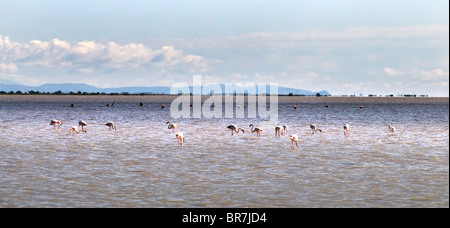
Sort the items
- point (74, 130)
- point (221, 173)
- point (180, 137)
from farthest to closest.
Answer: point (74, 130), point (180, 137), point (221, 173)

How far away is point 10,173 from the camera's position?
54.9ft

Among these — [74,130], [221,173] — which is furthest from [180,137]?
[221,173]

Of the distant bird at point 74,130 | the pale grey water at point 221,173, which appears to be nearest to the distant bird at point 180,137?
the pale grey water at point 221,173

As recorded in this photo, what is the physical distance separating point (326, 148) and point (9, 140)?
49.5 ft

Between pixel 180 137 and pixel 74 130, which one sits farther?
pixel 74 130

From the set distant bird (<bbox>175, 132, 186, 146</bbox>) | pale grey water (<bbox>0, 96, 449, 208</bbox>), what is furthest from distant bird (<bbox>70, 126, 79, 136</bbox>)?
distant bird (<bbox>175, 132, 186, 146</bbox>)

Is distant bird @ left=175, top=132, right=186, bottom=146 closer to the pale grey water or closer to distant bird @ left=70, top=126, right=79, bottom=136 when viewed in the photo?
the pale grey water

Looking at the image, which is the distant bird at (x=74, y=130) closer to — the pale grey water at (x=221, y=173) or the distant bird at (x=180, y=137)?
the pale grey water at (x=221, y=173)

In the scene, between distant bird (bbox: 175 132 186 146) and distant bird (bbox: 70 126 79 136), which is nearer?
distant bird (bbox: 175 132 186 146)

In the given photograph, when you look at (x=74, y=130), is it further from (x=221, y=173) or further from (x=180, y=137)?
(x=221, y=173)

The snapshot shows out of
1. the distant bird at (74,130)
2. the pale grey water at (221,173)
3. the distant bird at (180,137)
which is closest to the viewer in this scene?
the pale grey water at (221,173)

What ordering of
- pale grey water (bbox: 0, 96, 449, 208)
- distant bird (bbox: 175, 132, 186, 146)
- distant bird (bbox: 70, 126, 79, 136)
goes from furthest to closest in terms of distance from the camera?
distant bird (bbox: 70, 126, 79, 136)
distant bird (bbox: 175, 132, 186, 146)
pale grey water (bbox: 0, 96, 449, 208)
